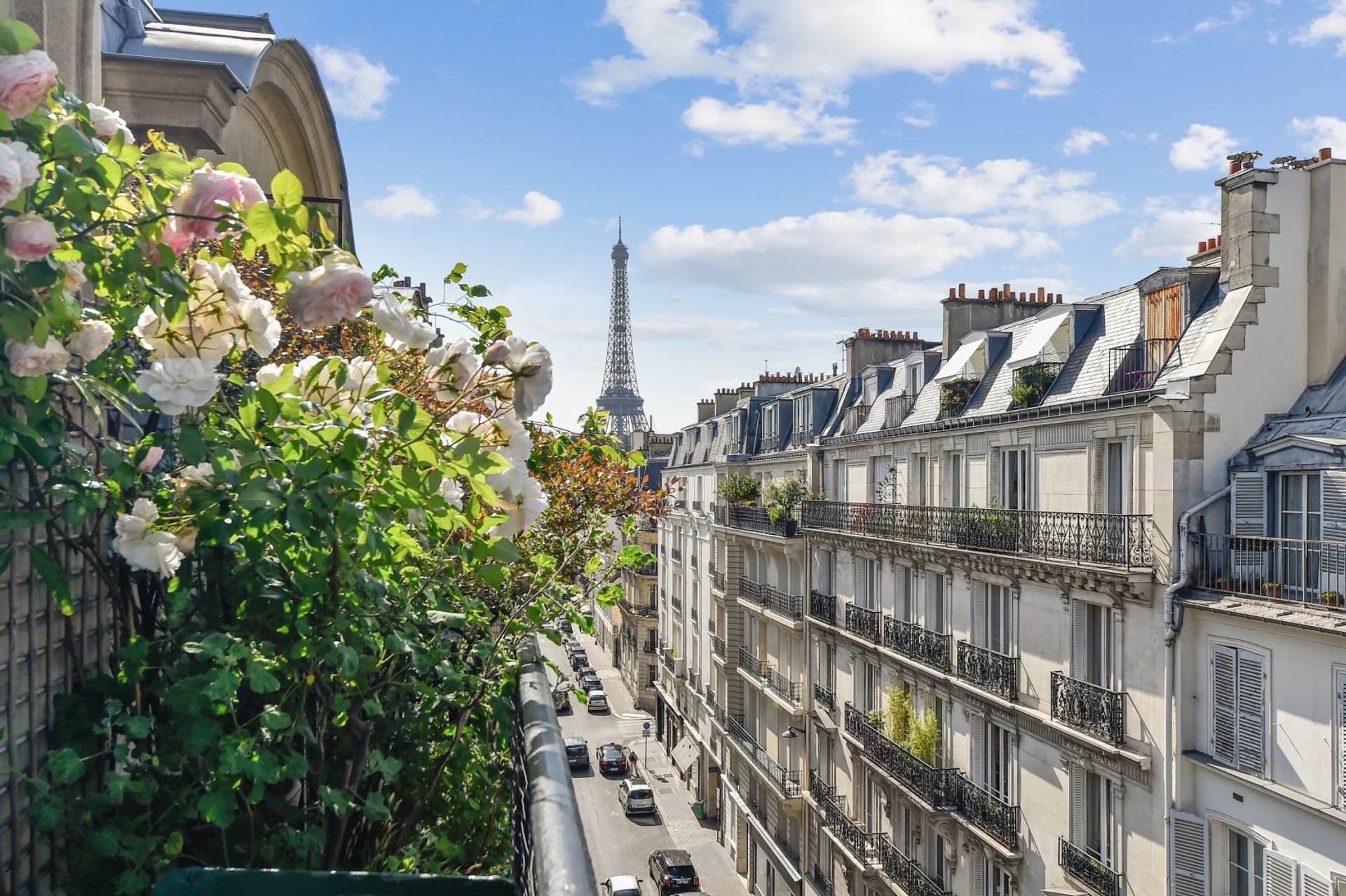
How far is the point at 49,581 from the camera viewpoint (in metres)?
2.79

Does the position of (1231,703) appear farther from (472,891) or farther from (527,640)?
(472,891)

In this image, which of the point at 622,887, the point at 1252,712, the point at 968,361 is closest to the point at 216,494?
the point at 1252,712

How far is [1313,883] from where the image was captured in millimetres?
13180

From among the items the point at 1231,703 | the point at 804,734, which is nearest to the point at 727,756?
the point at 804,734

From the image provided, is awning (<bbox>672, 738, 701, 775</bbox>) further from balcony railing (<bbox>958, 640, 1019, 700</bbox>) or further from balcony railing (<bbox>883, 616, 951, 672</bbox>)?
balcony railing (<bbox>958, 640, 1019, 700</bbox>)

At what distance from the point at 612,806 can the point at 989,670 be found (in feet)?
101

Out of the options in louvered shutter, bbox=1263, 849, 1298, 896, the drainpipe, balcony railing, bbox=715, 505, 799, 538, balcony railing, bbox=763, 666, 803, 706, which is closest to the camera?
louvered shutter, bbox=1263, 849, 1298, 896

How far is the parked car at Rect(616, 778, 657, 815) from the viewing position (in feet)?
149

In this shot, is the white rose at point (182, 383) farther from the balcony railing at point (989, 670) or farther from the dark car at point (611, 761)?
the dark car at point (611, 761)

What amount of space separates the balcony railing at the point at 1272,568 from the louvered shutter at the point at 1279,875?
12.2ft

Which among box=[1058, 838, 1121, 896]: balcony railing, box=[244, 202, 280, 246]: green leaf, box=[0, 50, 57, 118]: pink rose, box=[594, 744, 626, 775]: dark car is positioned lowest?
box=[594, 744, 626, 775]: dark car

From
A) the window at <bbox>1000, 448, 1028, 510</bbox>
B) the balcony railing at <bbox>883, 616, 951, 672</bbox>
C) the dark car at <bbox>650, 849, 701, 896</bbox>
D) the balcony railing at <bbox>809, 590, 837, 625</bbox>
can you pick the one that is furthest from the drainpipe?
the dark car at <bbox>650, 849, 701, 896</bbox>

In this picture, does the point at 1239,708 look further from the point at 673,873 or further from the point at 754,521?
the point at 673,873

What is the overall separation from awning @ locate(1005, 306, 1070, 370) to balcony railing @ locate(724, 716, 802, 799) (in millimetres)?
18490
